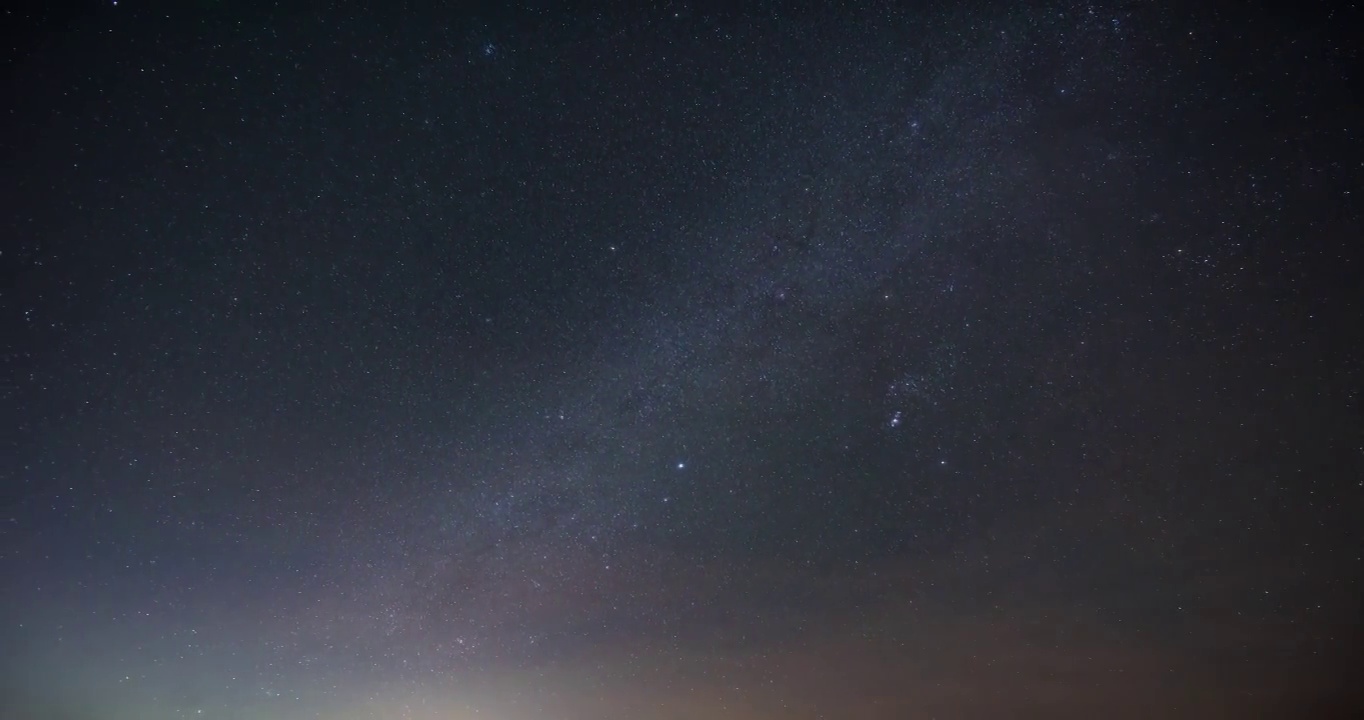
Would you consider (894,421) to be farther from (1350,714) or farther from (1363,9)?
(1350,714)

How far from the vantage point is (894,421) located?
11734mm

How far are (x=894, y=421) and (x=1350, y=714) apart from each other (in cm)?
1988

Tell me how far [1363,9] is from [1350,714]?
69.2ft

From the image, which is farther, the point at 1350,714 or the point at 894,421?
the point at 1350,714

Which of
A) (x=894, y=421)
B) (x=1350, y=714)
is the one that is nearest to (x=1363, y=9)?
(x=894, y=421)

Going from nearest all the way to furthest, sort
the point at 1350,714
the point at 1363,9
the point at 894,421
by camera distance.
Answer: the point at 1363,9 < the point at 894,421 < the point at 1350,714

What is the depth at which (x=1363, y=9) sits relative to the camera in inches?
358

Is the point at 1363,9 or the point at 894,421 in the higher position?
the point at 1363,9

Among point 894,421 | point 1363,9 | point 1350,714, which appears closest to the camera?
point 1363,9

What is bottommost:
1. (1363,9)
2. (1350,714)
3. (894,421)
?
(1350,714)

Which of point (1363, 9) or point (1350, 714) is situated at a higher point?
point (1363, 9)

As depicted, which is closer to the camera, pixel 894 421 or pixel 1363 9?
pixel 1363 9

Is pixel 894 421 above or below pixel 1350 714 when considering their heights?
above

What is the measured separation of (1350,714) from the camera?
21.2 m
